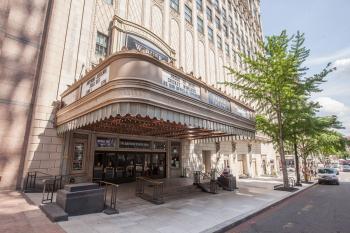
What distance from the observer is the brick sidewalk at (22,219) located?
18.4ft

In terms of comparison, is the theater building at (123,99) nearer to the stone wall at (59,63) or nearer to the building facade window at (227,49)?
the stone wall at (59,63)

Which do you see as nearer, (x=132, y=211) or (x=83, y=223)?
(x=83, y=223)

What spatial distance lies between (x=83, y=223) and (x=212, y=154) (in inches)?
705

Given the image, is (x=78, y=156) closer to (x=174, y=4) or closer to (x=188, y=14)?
(x=174, y=4)

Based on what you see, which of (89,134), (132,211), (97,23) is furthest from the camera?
(97,23)

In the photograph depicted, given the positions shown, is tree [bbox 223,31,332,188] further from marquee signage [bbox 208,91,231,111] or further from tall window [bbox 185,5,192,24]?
tall window [bbox 185,5,192,24]

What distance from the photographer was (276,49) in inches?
670

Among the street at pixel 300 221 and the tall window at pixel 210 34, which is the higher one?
the tall window at pixel 210 34

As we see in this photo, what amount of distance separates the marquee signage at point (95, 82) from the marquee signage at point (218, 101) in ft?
17.5

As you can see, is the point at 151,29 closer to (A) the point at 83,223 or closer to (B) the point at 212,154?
(B) the point at 212,154

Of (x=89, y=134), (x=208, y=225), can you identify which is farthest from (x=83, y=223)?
(x=89, y=134)

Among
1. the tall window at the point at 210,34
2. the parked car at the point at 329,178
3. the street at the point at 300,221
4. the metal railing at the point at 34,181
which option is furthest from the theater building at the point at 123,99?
the parked car at the point at 329,178

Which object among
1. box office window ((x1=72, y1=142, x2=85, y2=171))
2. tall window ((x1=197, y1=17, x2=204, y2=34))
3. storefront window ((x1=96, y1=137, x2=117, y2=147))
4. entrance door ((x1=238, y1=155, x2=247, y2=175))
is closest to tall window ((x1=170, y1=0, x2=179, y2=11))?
tall window ((x1=197, y1=17, x2=204, y2=34))

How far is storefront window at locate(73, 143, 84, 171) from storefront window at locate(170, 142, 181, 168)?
842 centimetres
